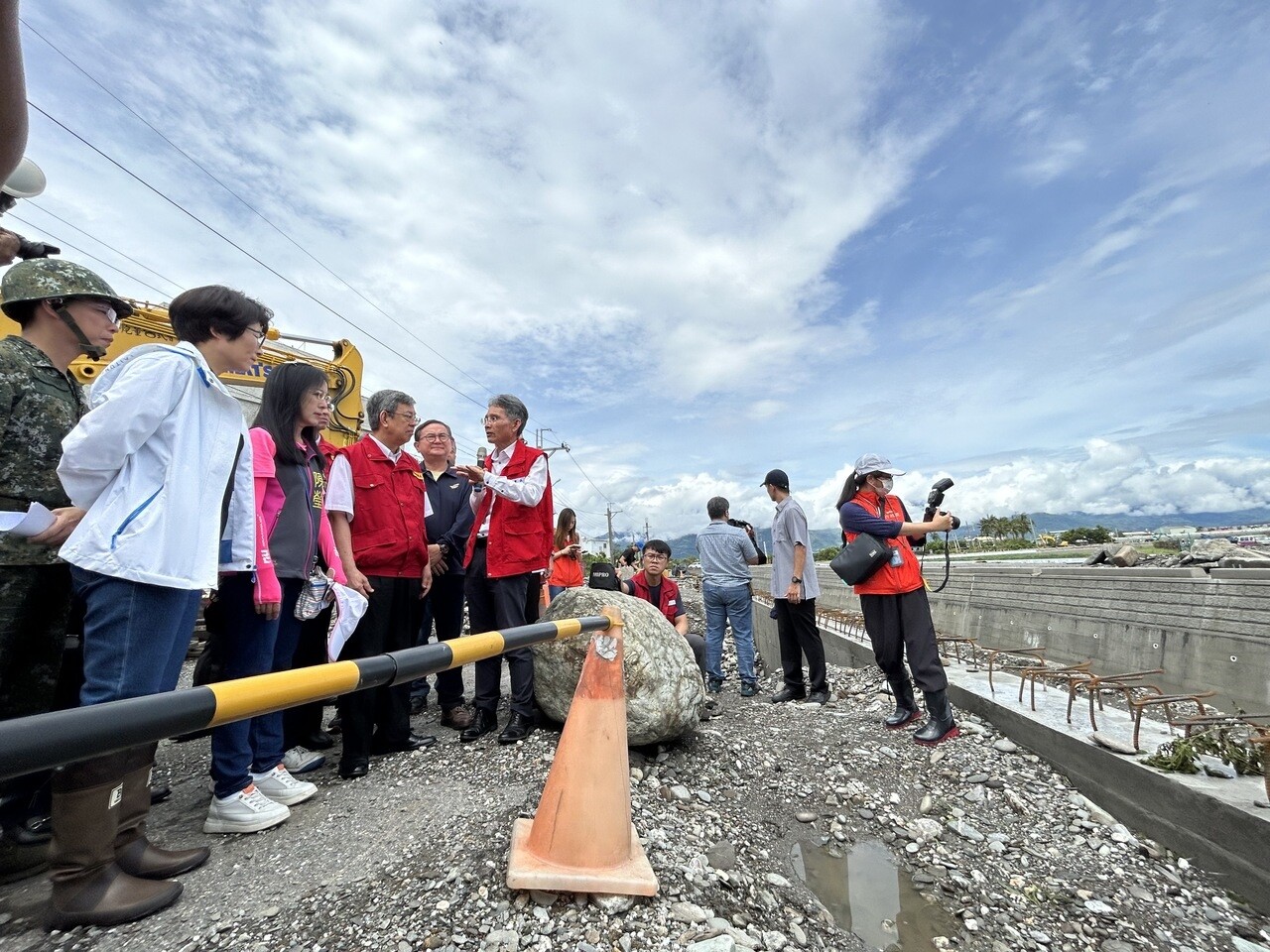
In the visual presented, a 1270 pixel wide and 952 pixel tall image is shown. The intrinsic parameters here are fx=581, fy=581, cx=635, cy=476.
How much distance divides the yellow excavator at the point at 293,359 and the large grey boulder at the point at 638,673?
5.08 metres

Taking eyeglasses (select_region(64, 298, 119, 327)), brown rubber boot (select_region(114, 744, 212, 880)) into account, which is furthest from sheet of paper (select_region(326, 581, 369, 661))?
eyeglasses (select_region(64, 298, 119, 327))

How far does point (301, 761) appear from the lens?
11.2ft

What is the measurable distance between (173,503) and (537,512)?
2234 millimetres

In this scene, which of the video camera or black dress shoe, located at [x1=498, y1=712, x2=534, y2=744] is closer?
black dress shoe, located at [x1=498, y1=712, x2=534, y2=744]

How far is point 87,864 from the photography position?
185cm

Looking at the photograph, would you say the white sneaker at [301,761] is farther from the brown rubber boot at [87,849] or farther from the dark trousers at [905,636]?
the dark trousers at [905,636]

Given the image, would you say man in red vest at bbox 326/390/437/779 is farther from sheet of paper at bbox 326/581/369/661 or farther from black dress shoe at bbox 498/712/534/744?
black dress shoe at bbox 498/712/534/744

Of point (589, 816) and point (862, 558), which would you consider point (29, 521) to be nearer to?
point (589, 816)

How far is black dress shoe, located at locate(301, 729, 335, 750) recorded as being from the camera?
382 centimetres

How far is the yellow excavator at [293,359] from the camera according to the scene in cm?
688

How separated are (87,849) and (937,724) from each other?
4.75m

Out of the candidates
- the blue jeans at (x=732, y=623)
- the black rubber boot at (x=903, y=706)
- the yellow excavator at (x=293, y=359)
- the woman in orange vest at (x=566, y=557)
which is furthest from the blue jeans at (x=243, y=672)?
the yellow excavator at (x=293, y=359)

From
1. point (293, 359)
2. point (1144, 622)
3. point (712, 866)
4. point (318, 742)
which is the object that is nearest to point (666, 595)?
point (318, 742)

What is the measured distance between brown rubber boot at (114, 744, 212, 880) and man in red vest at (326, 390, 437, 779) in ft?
3.73
